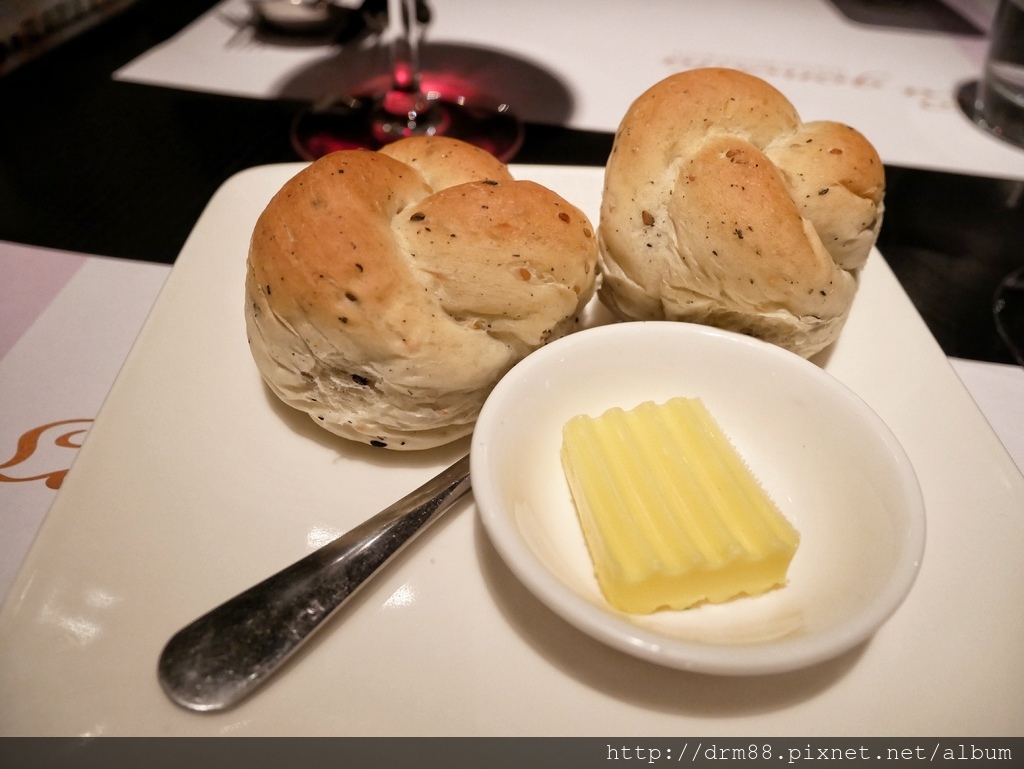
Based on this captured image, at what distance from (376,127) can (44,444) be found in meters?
1.41

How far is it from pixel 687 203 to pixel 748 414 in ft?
1.27

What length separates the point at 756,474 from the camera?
1.22m

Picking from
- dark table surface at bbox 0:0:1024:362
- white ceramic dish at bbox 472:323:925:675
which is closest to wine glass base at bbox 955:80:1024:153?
dark table surface at bbox 0:0:1024:362

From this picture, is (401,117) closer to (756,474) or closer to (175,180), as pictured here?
(175,180)

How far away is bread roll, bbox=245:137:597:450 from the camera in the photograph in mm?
1008

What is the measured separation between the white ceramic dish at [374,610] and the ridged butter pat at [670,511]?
0.38ft

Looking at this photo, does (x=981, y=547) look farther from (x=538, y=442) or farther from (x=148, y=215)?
(x=148, y=215)

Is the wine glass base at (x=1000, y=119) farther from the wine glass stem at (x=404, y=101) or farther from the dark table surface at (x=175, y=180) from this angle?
the wine glass stem at (x=404, y=101)

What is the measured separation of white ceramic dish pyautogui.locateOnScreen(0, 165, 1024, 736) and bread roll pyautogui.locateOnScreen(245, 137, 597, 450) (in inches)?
5.0

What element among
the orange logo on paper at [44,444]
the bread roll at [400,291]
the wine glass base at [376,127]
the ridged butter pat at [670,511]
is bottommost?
the orange logo on paper at [44,444]

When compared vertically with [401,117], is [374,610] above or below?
below

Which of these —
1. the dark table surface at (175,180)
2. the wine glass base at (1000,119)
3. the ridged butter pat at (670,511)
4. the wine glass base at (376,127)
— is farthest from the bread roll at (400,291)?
the wine glass base at (1000,119)

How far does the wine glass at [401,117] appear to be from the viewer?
2.15 metres

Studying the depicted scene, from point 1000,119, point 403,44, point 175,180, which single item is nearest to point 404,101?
point 403,44
